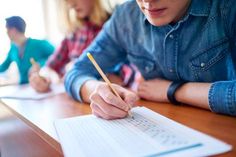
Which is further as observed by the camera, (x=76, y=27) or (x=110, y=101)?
(x=76, y=27)

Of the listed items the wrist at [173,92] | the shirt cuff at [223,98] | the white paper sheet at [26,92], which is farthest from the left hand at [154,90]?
the white paper sheet at [26,92]

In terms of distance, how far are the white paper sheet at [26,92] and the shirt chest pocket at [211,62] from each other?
18.3 inches

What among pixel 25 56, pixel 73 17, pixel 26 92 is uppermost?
pixel 73 17

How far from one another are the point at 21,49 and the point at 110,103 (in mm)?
622

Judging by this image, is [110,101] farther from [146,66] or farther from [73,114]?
[146,66]

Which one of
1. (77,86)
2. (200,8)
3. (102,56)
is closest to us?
(200,8)

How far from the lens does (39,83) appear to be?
3.54ft

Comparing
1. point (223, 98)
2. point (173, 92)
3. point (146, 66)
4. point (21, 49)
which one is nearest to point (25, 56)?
point (21, 49)

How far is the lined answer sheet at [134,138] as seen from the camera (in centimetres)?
44

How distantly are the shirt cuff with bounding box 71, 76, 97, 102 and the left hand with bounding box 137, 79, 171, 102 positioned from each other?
6.3 inches

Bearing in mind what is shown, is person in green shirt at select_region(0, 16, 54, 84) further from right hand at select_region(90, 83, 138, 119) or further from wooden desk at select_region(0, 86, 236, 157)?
right hand at select_region(90, 83, 138, 119)

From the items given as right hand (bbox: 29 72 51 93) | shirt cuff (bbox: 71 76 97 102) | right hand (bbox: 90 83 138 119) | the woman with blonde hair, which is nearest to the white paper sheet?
right hand (bbox: 29 72 51 93)

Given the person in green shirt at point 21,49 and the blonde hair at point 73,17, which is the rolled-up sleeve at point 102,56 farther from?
the blonde hair at point 73,17

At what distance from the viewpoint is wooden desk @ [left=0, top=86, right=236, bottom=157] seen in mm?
555
